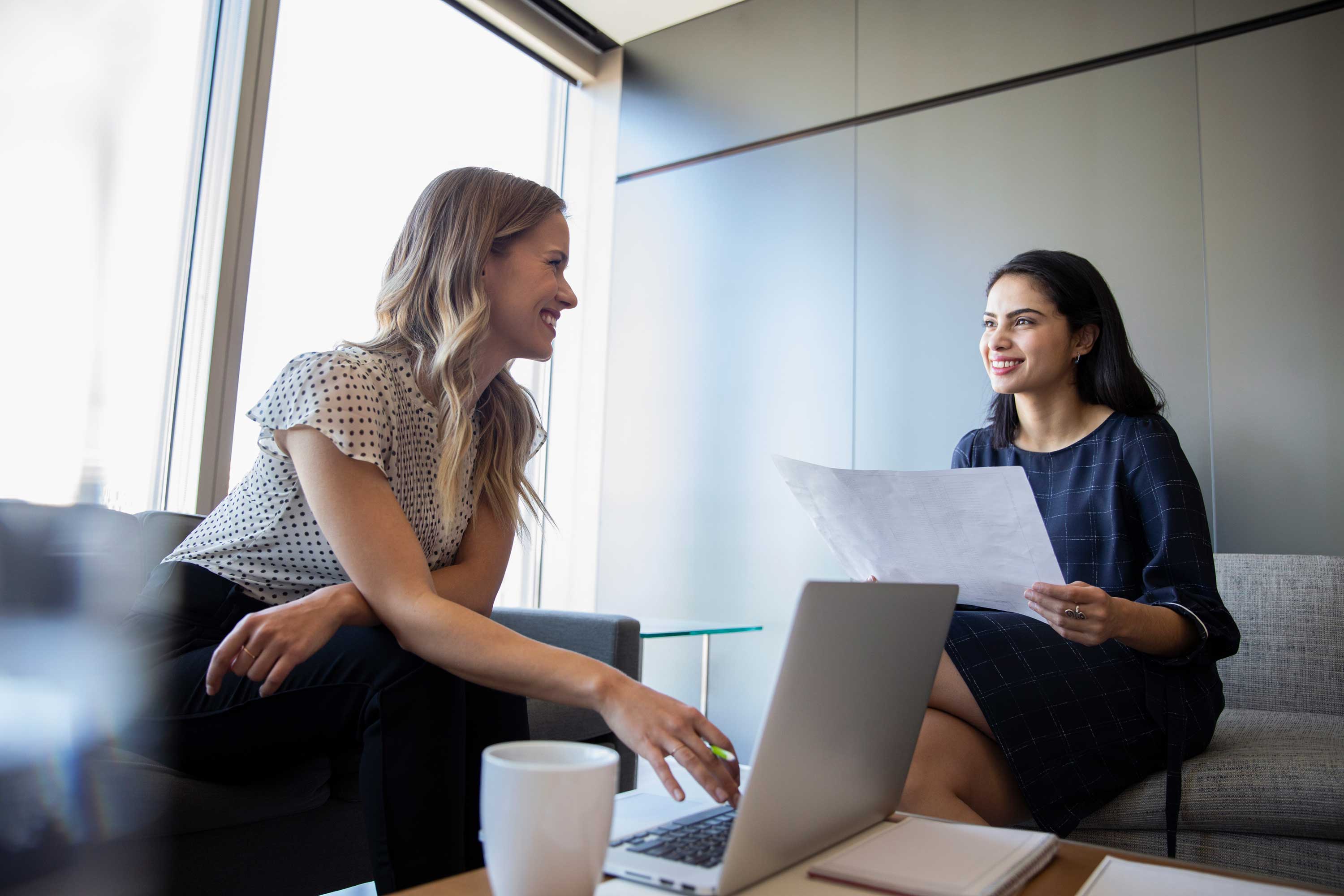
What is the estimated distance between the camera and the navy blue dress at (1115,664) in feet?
4.05

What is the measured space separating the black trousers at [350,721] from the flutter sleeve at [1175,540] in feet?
3.10

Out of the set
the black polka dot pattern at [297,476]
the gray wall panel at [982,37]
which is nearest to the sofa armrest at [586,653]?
the black polka dot pattern at [297,476]

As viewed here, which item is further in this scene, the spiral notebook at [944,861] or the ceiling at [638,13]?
the ceiling at [638,13]

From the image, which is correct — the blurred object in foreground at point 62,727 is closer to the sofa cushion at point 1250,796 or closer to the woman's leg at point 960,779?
the woman's leg at point 960,779

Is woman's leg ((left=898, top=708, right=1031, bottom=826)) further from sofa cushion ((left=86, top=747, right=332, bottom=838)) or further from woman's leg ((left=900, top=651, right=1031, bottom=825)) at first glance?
sofa cushion ((left=86, top=747, right=332, bottom=838))

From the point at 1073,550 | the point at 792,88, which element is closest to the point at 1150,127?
the point at 792,88

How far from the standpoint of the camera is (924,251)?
2846 mm

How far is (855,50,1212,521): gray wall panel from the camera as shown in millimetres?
→ 2426

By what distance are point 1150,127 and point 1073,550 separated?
163 cm

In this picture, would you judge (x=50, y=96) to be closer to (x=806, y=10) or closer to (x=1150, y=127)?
(x=806, y=10)

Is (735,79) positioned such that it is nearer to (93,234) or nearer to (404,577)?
(93,234)

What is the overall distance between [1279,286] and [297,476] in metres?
2.34

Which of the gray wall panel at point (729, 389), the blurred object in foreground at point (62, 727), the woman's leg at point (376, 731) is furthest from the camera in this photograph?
the gray wall panel at point (729, 389)

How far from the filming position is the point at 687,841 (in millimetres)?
646
